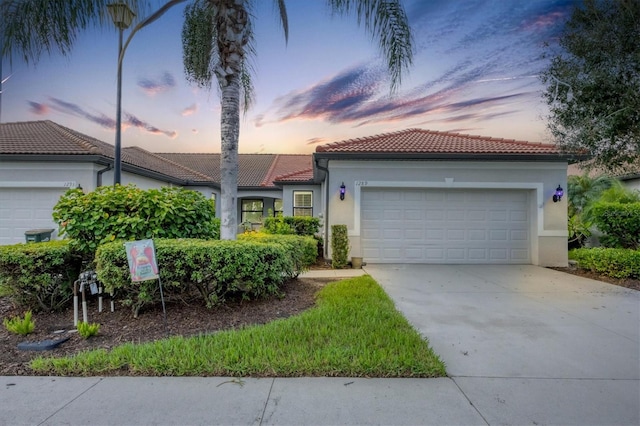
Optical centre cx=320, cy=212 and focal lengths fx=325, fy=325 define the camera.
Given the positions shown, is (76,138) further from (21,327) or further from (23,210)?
(21,327)

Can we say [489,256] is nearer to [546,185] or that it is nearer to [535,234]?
[535,234]

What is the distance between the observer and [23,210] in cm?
1059

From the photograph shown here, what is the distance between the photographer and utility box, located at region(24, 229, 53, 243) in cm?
984

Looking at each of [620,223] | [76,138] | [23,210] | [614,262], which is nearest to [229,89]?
[76,138]

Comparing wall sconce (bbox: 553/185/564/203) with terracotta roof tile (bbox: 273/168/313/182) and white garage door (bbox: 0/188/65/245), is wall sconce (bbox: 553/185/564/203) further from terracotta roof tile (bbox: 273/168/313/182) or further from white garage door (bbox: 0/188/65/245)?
white garage door (bbox: 0/188/65/245)

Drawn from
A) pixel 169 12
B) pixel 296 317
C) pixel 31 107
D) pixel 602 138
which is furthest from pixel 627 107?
pixel 31 107

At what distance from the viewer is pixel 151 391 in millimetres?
2799

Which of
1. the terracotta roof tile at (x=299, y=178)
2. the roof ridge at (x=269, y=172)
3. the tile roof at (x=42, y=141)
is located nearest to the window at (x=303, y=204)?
the terracotta roof tile at (x=299, y=178)

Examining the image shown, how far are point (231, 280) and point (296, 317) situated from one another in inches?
44.0

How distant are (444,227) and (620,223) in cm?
423

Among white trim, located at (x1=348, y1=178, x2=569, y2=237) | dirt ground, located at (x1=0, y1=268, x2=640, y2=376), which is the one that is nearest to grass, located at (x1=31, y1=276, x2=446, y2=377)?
dirt ground, located at (x1=0, y1=268, x2=640, y2=376)

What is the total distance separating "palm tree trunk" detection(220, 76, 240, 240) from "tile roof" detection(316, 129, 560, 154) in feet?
12.8

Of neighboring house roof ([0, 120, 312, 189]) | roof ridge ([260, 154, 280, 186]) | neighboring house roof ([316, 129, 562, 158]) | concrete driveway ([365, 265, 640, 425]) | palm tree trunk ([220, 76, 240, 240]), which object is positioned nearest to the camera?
concrete driveway ([365, 265, 640, 425])

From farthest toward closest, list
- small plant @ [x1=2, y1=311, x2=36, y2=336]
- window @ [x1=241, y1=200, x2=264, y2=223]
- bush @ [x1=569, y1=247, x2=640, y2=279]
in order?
window @ [x1=241, y1=200, x2=264, y2=223] → bush @ [x1=569, y1=247, x2=640, y2=279] → small plant @ [x1=2, y1=311, x2=36, y2=336]
